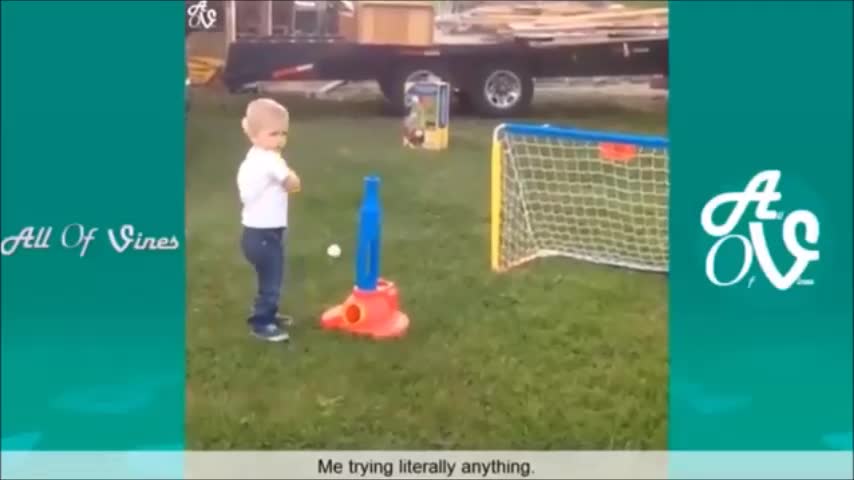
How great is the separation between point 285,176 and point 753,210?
2.70ft

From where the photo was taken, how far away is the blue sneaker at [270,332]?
2.30m

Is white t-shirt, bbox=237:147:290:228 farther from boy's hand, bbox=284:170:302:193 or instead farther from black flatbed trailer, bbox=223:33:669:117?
black flatbed trailer, bbox=223:33:669:117

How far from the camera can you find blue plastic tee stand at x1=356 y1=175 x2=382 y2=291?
7.56 feet

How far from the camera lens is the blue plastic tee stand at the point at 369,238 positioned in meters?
2.30

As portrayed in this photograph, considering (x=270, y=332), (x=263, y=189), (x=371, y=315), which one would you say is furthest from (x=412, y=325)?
(x=263, y=189)

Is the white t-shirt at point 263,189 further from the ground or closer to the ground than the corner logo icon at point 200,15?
closer to the ground

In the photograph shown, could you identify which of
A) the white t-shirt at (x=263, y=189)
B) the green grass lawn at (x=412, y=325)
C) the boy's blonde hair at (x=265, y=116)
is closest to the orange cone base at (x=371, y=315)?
the green grass lawn at (x=412, y=325)

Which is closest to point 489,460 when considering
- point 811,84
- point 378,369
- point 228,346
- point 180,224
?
point 378,369

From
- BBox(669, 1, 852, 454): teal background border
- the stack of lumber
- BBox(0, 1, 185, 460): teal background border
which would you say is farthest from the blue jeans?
BBox(669, 1, 852, 454): teal background border

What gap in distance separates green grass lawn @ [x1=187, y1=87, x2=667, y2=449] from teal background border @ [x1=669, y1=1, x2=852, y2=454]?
0.07m

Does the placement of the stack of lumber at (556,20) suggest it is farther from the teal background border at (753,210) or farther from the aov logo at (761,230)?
the aov logo at (761,230)

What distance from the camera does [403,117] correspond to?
7.63 ft

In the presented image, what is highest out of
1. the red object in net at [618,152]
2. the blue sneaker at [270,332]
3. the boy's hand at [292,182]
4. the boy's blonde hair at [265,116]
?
the boy's blonde hair at [265,116]

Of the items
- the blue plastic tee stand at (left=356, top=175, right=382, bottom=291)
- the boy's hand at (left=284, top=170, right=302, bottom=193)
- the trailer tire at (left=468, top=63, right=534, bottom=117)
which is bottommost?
the blue plastic tee stand at (left=356, top=175, right=382, bottom=291)
